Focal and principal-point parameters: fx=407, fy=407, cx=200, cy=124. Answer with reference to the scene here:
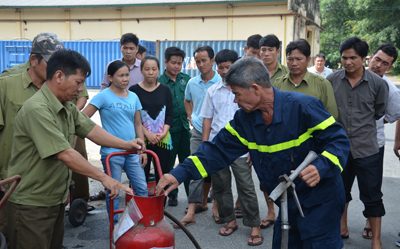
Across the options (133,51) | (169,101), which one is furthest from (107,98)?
(133,51)

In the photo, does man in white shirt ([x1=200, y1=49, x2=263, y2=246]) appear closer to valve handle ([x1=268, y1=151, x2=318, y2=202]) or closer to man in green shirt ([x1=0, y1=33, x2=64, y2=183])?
man in green shirt ([x1=0, y1=33, x2=64, y2=183])

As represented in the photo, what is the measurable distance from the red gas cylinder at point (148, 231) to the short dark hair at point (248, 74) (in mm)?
922

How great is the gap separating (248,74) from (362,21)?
40.1 meters

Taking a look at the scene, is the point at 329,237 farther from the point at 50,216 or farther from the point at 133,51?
the point at 133,51

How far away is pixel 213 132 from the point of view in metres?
4.88

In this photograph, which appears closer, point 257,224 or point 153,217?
point 153,217

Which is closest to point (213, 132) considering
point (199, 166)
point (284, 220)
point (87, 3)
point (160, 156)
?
point (160, 156)

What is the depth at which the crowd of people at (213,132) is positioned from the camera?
A: 271 centimetres

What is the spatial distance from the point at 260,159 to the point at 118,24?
2547 centimetres

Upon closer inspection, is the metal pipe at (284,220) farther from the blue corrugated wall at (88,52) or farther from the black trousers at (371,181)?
the blue corrugated wall at (88,52)

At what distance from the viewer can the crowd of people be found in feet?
8.88

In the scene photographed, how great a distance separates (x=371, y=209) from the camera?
13.8 feet

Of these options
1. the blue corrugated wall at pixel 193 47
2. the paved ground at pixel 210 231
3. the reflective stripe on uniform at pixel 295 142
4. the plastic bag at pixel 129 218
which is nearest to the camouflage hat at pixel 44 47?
the plastic bag at pixel 129 218

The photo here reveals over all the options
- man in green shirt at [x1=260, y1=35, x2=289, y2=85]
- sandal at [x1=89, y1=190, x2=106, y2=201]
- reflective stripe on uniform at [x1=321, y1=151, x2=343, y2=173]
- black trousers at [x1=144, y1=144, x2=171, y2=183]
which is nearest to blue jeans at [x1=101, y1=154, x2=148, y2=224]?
black trousers at [x1=144, y1=144, x2=171, y2=183]
